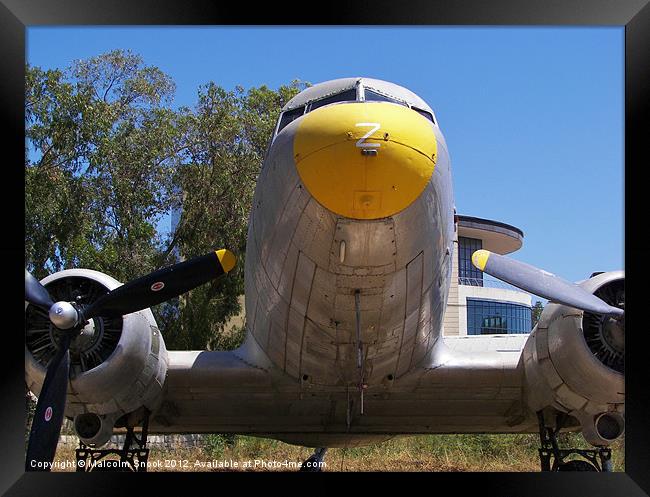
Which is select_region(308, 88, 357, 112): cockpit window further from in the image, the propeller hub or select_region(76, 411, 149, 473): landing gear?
select_region(76, 411, 149, 473): landing gear

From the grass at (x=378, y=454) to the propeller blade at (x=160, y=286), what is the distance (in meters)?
5.24

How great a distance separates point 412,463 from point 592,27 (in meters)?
8.25

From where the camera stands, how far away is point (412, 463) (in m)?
13.2

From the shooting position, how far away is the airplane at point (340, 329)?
614 cm

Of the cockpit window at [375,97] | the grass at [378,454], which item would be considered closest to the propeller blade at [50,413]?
the cockpit window at [375,97]

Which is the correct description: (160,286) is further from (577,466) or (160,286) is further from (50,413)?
(577,466)

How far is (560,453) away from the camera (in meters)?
9.13

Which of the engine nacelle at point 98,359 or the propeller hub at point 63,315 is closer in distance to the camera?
the propeller hub at point 63,315

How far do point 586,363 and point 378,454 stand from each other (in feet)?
22.8

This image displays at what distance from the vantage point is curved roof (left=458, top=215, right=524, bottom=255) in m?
32.6

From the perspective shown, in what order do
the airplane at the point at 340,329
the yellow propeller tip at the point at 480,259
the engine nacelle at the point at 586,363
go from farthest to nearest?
the yellow propeller tip at the point at 480,259
the engine nacelle at the point at 586,363
the airplane at the point at 340,329

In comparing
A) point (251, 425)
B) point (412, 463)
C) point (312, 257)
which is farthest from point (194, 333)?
point (312, 257)

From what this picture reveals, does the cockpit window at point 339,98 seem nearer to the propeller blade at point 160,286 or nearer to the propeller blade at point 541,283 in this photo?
the propeller blade at point 160,286

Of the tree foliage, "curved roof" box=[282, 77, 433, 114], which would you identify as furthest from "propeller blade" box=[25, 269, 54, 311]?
the tree foliage
